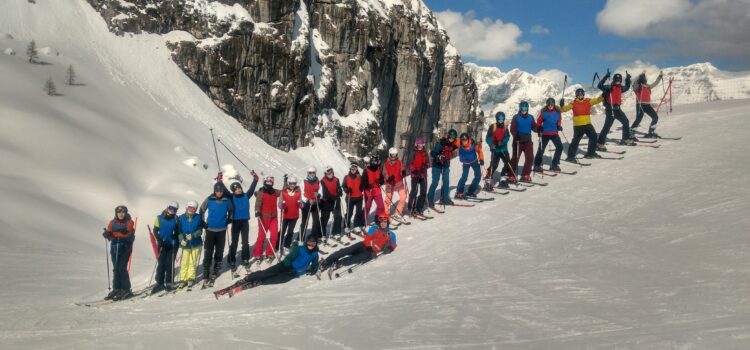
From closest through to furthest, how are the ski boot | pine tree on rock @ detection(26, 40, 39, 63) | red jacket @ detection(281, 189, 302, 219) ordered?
1. the ski boot
2. red jacket @ detection(281, 189, 302, 219)
3. pine tree on rock @ detection(26, 40, 39, 63)

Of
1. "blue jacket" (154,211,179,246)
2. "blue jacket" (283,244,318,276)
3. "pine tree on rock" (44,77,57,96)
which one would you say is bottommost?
"blue jacket" (283,244,318,276)

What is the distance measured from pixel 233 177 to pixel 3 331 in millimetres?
17964

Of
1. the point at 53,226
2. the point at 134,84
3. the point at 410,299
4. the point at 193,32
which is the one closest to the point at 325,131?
the point at 193,32

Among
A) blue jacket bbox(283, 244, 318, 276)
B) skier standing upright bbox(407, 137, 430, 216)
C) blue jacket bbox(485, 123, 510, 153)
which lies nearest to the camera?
A: blue jacket bbox(283, 244, 318, 276)

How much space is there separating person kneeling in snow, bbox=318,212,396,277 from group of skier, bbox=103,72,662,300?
0.9 inches

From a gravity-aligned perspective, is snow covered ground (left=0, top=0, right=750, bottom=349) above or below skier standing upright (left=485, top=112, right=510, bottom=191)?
below

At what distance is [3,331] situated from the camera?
21.8ft

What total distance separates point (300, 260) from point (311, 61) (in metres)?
42.6

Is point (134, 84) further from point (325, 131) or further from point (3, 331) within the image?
point (3, 331)

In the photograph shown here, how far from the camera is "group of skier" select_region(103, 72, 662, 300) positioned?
9.96m

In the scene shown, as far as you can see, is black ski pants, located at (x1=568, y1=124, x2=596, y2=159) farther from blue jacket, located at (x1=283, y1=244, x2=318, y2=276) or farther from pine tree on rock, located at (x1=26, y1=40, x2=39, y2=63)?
pine tree on rock, located at (x1=26, y1=40, x2=39, y2=63)

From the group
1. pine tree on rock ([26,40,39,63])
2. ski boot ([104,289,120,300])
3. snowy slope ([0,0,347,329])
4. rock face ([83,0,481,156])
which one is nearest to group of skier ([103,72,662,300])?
ski boot ([104,289,120,300])

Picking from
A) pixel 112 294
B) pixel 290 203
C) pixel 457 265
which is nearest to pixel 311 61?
pixel 290 203

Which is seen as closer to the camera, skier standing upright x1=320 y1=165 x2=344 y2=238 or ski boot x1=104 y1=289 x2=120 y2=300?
ski boot x1=104 y1=289 x2=120 y2=300
